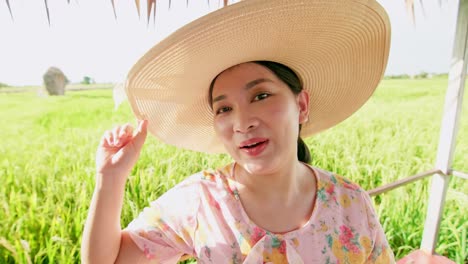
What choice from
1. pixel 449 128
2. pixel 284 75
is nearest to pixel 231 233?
pixel 284 75

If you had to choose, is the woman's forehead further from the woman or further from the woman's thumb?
the woman's thumb

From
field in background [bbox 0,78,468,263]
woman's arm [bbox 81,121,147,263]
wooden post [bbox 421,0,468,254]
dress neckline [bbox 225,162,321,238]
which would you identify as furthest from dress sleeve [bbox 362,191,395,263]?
wooden post [bbox 421,0,468,254]

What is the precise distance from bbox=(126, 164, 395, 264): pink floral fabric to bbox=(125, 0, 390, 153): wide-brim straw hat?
0.21 metres

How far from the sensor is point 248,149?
74cm

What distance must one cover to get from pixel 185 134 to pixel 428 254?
4.94 ft

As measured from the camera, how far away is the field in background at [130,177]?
1.04 meters

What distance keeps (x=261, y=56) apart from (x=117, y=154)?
378 millimetres

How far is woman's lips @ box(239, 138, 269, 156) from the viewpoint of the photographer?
735 mm

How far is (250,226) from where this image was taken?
2.59ft

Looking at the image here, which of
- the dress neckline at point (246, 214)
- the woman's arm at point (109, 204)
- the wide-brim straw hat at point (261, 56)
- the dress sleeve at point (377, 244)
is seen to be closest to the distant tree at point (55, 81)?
the wide-brim straw hat at point (261, 56)

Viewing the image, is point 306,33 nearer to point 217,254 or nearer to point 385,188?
point 217,254

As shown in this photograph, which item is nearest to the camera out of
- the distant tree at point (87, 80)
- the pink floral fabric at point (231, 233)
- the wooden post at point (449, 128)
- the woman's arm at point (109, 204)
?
the woman's arm at point (109, 204)

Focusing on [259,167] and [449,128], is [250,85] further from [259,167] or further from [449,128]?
[449,128]

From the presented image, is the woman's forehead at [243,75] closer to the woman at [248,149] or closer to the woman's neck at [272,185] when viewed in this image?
the woman at [248,149]
